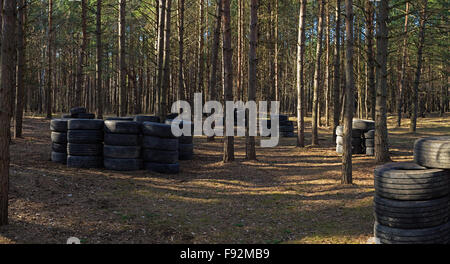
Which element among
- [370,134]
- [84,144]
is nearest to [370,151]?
[370,134]

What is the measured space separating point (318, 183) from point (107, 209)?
623 cm

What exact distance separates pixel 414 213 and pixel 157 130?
24.7ft

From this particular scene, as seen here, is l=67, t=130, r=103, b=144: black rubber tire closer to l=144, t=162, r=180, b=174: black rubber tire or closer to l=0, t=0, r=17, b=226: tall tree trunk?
l=144, t=162, r=180, b=174: black rubber tire

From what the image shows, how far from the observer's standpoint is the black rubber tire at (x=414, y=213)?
5324mm

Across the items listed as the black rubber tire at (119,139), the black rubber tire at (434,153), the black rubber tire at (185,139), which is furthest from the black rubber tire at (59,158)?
the black rubber tire at (434,153)

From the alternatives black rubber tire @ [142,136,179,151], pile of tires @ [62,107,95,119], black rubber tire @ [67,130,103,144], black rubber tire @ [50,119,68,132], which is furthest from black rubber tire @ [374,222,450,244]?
pile of tires @ [62,107,95,119]

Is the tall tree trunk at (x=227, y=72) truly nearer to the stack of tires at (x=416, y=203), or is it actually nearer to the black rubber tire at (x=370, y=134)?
the black rubber tire at (x=370, y=134)

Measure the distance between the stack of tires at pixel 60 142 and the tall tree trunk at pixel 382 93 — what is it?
35.1ft

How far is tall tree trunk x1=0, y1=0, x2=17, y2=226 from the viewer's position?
591 cm

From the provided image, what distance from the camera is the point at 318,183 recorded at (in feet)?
34.8

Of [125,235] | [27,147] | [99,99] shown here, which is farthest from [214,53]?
[125,235]

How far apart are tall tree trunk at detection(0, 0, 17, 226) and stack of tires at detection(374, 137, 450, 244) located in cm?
615

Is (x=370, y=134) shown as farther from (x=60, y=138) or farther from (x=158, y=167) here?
(x=60, y=138)

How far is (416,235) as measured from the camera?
5254 mm
